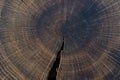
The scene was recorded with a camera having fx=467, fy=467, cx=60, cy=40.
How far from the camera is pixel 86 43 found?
2.81 m

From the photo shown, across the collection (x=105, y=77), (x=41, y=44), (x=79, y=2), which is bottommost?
(x=105, y=77)

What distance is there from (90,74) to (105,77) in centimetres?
9

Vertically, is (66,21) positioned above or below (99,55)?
above

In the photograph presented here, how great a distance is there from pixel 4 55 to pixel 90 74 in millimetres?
536

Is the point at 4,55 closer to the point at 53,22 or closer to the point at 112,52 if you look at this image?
the point at 53,22

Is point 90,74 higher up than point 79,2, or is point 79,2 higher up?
point 79,2

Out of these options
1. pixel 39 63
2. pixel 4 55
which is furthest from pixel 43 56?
pixel 4 55

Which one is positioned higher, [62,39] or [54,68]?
[62,39]

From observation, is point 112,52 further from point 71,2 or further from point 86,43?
point 71,2

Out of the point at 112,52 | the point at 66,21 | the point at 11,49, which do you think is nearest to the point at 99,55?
the point at 112,52

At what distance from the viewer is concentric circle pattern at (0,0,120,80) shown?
2.79 m

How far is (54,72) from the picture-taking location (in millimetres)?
2834

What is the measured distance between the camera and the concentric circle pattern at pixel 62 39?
2.79 meters

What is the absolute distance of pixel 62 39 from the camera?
2799 millimetres
